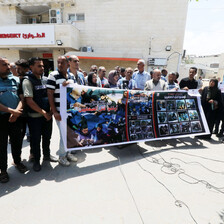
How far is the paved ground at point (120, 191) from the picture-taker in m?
1.92

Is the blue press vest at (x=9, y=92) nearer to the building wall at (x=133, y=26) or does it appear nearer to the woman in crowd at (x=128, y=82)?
the woman in crowd at (x=128, y=82)

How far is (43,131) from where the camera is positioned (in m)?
2.93

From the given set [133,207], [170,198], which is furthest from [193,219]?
[133,207]

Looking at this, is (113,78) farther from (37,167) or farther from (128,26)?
(128,26)

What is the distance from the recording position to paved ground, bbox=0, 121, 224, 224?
1921 mm

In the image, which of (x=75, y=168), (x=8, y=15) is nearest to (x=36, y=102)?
(x=75, y=168)

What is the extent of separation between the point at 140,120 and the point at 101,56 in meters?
10.1

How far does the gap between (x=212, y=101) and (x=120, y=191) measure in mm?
3715

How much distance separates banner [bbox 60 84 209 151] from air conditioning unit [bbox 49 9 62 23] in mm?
13357

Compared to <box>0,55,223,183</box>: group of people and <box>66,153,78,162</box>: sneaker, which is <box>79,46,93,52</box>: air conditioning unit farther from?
<box>66,153,78,162</box>: sneaker

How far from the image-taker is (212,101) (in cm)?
434

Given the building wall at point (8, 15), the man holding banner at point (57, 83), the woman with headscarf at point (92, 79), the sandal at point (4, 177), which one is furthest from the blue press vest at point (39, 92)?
the building wall at point (8, 15)

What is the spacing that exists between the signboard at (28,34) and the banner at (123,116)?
35.3ft

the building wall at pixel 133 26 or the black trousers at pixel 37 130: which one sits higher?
the building wall at pixel 133 26
